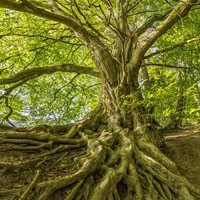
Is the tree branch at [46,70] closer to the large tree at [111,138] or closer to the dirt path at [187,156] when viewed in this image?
the large tree at [111,138]

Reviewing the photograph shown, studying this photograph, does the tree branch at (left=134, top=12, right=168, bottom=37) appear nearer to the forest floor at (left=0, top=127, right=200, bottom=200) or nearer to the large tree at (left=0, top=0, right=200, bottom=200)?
the large tree at (left=0, top=0, right=200, bottom=200)

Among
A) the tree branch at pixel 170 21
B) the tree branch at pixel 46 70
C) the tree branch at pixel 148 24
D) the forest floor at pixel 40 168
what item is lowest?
the forest floor at pixel 40 168

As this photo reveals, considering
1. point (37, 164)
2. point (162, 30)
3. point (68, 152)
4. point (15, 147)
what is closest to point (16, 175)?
point (37, 164)

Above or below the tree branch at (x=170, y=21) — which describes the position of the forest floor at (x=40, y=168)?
below

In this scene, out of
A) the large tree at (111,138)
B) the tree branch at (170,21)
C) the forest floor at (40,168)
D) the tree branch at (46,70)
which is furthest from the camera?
the tree branch at (46,70)

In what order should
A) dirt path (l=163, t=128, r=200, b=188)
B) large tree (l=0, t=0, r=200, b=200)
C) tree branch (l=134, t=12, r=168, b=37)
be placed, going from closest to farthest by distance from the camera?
1. large tree (l=0, t=0, r=200, b=200)
2. dirt path (l=163, t=128, r=200, b=188)
3. tree branch (l=134, t=12, r=168, b=37)

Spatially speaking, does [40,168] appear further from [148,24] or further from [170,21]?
[148,24]

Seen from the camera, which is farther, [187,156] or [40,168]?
[187,156]

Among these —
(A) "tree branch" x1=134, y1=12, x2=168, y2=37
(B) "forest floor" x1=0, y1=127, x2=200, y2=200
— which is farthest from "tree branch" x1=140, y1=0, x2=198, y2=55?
(B) "forest floor" x1=0, y1=127, x2=200, y2=200

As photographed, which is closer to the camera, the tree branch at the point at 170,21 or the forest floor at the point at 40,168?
the forest floor at the point at 40,168

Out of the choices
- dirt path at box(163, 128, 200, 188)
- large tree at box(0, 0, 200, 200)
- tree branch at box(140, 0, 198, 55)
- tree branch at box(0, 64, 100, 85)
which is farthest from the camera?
→ tree branch at box(0, 64, 100, 85)

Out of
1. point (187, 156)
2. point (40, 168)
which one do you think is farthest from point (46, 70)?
point (187, 156)

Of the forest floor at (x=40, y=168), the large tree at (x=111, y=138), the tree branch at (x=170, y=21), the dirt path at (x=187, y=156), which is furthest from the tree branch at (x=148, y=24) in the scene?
the forest floor at (x=40, y=168)

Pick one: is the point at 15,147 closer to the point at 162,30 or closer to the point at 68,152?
the point at 68,152
